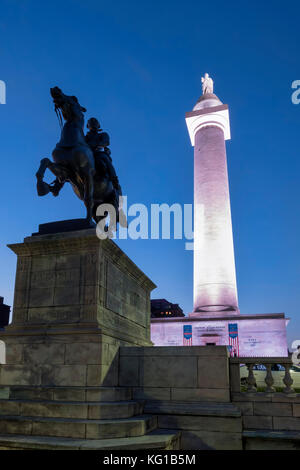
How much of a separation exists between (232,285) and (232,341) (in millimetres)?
5668

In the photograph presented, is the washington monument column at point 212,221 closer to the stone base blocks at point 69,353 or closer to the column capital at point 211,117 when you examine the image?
the column capital at point 211,117

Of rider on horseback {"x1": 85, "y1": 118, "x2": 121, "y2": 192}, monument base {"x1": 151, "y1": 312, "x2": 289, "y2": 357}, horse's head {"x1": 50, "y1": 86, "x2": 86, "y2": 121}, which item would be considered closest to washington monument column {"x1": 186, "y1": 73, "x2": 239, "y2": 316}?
monument base {"x1": 151, "y1": 312, "x2": 289, "y2": 357}

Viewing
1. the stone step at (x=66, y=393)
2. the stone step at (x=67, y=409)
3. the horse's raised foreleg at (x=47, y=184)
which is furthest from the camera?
the horse's raised foreleg at (x=47, y=184)

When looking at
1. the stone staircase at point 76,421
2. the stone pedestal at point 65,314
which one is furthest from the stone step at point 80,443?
the stone pedestal at point 65,314

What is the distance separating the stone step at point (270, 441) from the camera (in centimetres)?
898

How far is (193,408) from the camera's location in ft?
30.7

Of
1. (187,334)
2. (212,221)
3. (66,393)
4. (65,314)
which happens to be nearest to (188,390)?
(66,393)

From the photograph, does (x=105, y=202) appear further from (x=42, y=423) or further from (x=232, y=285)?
(x=232, y=285)

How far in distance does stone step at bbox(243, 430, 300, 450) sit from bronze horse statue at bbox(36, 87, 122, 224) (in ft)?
22.1

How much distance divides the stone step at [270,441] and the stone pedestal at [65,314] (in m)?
3.43

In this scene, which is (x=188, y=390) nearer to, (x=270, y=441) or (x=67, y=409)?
(x=270, y=441)

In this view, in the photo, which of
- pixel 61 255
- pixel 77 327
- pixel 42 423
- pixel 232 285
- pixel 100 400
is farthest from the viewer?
pixel 232 285

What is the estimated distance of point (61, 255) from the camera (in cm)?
1053
